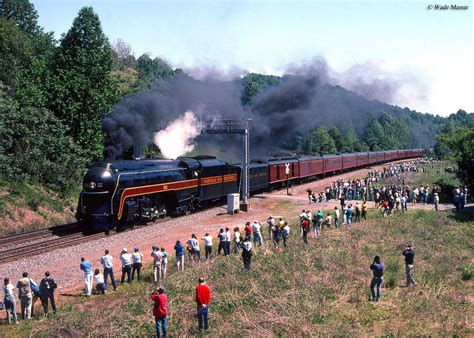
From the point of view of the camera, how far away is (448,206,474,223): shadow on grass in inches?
1161

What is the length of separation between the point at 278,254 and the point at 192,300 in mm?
6586

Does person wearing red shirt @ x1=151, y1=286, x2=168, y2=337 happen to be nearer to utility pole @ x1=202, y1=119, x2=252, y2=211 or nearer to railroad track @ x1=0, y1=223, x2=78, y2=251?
railroad track @ x1=0, y1=223, x2=78, y2=251

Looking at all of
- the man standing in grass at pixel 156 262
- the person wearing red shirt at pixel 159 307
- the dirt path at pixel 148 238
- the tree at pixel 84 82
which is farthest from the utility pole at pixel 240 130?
the person wearing red shirt at pixel 159 307

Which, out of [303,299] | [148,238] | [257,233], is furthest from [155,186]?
[303,299]

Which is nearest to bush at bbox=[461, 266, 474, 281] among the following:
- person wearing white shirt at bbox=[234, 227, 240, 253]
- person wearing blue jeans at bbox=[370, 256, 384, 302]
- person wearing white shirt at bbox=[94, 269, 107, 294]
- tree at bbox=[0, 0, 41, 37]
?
person wearing blue jeans at bbox=[370, 256, 384, 302]

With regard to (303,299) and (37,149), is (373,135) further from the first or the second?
(303,299)

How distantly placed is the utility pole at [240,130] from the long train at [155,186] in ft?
5.59

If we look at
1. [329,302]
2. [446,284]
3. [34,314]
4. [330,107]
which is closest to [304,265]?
[329,302]

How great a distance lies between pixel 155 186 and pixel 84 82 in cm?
1729

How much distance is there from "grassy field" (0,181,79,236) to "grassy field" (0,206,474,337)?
12947 mm

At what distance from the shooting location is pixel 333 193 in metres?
42.6

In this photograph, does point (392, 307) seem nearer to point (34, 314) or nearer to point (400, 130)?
point (34, 314)

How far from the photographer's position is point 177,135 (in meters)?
40.3

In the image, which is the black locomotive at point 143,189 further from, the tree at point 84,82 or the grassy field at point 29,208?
the tree at point 84,82
